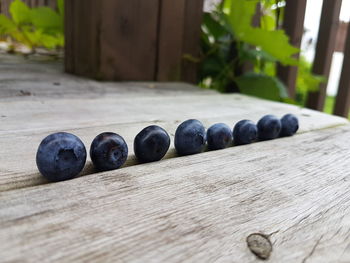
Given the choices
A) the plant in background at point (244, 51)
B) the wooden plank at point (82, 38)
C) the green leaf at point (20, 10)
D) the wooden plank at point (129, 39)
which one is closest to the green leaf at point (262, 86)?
the plant in background at point (244, 51)

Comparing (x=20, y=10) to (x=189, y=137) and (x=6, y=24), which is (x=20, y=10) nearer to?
(x=6, y=24)

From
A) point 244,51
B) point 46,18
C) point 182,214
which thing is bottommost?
point 182,214

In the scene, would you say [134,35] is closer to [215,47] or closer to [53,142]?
[215,47]

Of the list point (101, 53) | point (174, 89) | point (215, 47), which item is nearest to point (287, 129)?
point (174, 89)

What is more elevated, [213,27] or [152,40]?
[213,27]

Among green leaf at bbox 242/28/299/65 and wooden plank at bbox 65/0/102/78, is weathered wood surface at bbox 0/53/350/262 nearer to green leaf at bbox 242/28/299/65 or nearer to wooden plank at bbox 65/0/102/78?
green leaf at bbox 242/28/299/65

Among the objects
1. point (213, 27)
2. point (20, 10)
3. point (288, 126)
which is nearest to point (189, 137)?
point (288, 126)

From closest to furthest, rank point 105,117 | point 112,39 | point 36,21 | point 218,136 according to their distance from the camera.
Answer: point 218,136 < point 105,117 < point 112,39 < point 36,21

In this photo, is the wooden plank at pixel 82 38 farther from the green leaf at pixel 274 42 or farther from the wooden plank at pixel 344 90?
the wooden plank at pixel 344 90
